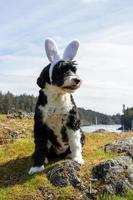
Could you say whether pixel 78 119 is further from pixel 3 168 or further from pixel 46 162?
pixel 3 168

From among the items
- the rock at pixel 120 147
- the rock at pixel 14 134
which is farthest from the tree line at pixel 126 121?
the rock at pixel 120 147

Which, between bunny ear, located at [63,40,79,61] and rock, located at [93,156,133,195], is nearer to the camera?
rock, located at [93,156,133,195]

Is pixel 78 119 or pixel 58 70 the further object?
pixel 78 119

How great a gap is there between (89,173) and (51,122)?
1381 mm

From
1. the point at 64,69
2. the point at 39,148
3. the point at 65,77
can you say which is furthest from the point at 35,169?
the point at 64,69

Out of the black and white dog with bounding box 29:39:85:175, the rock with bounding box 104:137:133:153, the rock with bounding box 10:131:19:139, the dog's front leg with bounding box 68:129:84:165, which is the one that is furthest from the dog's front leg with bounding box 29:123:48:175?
the rock with bounding box 10:131:19:139

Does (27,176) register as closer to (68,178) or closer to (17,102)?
(68,178)

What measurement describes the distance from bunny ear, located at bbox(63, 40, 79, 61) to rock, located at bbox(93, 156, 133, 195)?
8.02 feet

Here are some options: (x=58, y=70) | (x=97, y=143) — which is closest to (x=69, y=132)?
(x=58, y=70)

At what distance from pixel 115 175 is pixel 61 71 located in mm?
2516

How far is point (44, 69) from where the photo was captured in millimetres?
11180

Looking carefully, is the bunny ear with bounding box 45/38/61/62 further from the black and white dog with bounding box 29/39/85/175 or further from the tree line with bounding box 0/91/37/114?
the tree line with bounding box 0/91/37/114

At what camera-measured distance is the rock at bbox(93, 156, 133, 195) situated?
35.6ft

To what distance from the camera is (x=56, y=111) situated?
1111cm
